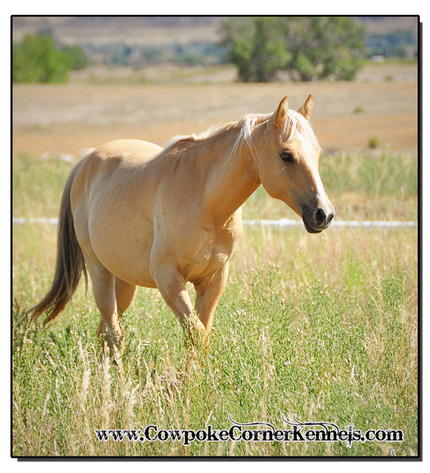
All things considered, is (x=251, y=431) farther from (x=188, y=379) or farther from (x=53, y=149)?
(x=53, y=149)

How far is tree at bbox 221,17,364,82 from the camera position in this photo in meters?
12.7

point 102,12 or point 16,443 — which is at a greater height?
point 102,12

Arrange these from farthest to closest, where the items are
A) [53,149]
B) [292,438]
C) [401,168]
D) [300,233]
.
→ [53,149]
[401,168]
[300,233]
[292,438]

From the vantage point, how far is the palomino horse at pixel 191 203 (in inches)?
Answer: 128

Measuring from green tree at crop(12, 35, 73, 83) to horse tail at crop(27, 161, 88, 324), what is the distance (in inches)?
850

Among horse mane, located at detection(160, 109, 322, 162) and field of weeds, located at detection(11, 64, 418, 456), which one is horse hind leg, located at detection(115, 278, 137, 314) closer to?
field of weeds, located at detection(11, 64, 418, 456)

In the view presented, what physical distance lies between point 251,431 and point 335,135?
17240 mm

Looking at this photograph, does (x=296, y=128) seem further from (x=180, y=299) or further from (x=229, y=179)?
(x=180, y=299)

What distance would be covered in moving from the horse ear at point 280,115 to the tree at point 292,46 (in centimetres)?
931

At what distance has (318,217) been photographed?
122 inches

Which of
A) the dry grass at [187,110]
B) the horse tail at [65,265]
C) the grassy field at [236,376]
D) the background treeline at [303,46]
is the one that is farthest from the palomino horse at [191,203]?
the dry grass at [187,110]

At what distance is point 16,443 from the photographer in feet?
10.9

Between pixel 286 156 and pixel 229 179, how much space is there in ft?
1.66
